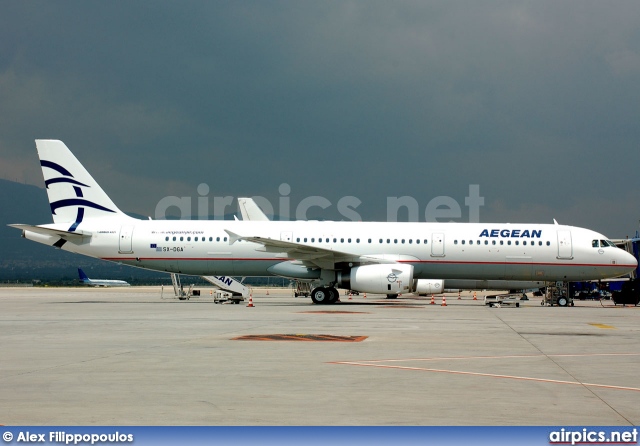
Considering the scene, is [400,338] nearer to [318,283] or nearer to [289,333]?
[289,333]

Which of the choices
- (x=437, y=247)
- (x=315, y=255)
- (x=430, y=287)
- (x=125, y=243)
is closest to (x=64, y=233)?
(x=125, y=243)

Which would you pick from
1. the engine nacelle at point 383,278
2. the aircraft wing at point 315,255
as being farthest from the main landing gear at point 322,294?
the engine nacelle at point 383,278

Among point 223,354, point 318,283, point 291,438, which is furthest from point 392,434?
point 318,283

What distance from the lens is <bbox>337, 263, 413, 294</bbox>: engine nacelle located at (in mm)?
30641

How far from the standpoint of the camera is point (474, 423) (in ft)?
22.6

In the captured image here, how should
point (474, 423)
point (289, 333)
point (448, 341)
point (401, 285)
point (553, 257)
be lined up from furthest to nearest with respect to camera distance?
point (553, 257), point (401, 285), point (289, 333), point (448, 341), point (474, 423)

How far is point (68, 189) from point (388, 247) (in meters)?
15.4

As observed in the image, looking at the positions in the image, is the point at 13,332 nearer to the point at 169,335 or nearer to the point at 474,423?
the point at 169,335

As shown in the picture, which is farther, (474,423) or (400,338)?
(400,338)

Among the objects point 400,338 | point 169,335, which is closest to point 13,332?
point 169,335

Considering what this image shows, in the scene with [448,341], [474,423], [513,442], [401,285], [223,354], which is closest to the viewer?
[513,442]

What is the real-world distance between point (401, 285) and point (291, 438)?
24667mm

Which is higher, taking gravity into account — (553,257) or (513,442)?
(553,257)

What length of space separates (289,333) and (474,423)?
1012 cm
